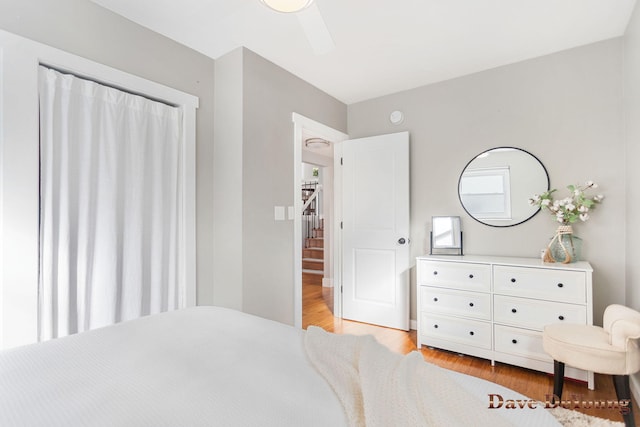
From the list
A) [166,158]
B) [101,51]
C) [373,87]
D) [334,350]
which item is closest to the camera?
[334,350]

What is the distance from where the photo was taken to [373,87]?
3.31 meters

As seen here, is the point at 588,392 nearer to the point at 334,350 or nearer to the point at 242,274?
the point at 334,350

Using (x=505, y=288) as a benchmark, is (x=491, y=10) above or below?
above

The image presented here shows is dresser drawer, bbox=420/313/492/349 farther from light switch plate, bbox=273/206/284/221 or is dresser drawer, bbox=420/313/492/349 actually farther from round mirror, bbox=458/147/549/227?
light switch plate, bbox=273/206/284/221

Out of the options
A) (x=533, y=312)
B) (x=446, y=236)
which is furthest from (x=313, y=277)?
(x=533, y=312)

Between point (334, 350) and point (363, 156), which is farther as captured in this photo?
point (363, 156)

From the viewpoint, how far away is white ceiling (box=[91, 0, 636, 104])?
2.02 m

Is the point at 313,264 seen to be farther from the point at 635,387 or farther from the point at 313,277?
the point at 635,387

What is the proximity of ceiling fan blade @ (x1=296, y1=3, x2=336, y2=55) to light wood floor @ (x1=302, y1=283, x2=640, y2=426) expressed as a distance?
7.60ft

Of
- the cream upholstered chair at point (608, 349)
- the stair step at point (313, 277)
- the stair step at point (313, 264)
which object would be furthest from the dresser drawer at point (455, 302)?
the stair step at point (313, 264)

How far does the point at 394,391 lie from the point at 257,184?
2070 mm

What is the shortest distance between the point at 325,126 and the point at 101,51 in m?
1.98

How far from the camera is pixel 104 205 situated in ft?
6.56

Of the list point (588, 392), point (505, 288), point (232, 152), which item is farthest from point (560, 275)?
point (232, 152)
